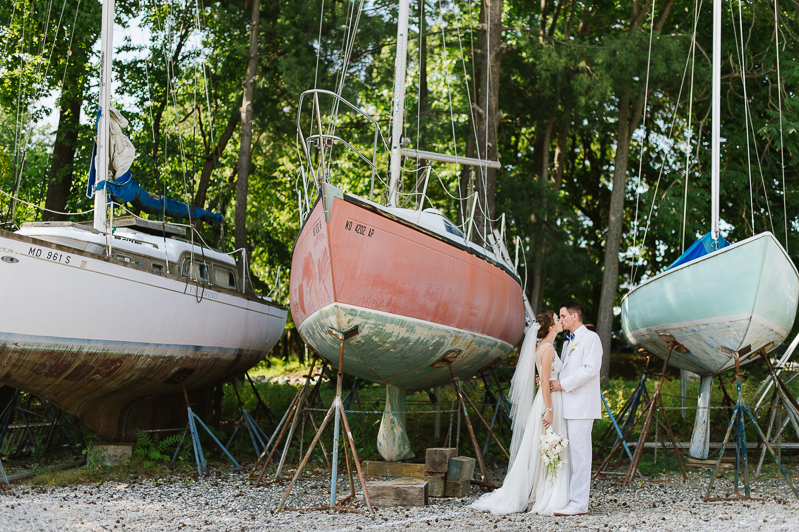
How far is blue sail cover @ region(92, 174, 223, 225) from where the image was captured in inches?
374

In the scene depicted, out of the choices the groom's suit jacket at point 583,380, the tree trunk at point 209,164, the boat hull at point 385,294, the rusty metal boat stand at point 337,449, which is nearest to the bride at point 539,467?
the groom's suit jacket at point 583,380

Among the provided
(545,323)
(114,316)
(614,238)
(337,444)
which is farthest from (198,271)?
(614,238)

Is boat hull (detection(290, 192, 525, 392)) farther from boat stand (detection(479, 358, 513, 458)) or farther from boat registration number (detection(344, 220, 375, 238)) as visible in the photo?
boat stand (detection(479, 358, 513, 458))

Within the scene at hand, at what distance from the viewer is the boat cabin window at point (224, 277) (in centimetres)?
1076

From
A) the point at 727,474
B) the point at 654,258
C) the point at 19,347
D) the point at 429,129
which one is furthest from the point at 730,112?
the point at 19,347

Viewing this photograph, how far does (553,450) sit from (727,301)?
3.20m

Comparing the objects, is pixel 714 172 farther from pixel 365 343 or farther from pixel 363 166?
pixel 363 166

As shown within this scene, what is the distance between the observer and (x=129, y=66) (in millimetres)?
16250

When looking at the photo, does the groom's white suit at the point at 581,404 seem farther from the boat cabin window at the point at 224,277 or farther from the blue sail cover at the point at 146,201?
the boat cabin window at the point at 224,277

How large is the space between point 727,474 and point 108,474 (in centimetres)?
787

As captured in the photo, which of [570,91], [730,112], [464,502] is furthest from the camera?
[570,91]

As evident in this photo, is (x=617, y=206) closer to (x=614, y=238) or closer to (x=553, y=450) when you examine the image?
(x=614, y=238)

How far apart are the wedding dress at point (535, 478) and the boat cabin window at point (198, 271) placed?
530 cm

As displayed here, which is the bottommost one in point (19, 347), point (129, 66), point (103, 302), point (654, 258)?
point (19, 347)
